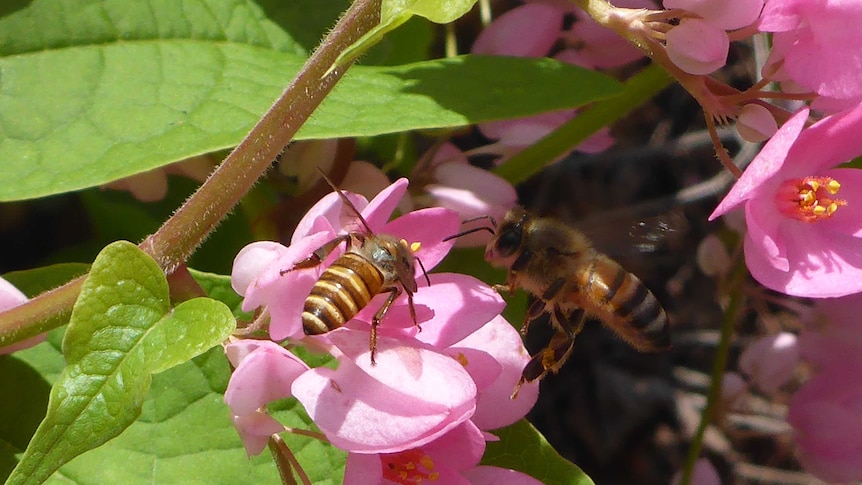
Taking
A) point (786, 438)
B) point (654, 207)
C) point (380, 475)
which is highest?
point (380, 475)

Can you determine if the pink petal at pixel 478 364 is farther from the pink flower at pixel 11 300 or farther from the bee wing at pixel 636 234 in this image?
the pink flower at pixel 11 300

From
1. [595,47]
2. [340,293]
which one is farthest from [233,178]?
[595,47]

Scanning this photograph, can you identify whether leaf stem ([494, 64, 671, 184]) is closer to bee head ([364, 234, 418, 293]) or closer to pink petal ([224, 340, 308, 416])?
bee head ([364, 234, 418, 293])

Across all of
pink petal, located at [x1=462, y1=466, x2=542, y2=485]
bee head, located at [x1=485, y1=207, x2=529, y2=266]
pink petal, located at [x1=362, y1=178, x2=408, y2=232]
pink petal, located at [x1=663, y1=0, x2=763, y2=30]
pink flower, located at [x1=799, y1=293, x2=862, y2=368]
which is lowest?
pink flower, located at [x1=799, y1=293, x2=862, y2=368]

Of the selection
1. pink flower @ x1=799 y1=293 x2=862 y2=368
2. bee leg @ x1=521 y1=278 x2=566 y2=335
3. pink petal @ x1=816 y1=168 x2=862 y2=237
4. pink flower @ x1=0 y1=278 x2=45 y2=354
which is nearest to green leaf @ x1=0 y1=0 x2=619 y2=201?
pink flower @ x1=0 y1=278 x2=45 y2=354

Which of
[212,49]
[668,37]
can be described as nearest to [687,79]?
[668,37]

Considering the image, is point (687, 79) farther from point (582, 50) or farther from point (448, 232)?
point (582, 50)

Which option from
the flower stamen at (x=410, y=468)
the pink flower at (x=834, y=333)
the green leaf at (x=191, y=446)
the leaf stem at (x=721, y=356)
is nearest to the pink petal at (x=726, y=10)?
the flower stamen at (x=410, y=468)
